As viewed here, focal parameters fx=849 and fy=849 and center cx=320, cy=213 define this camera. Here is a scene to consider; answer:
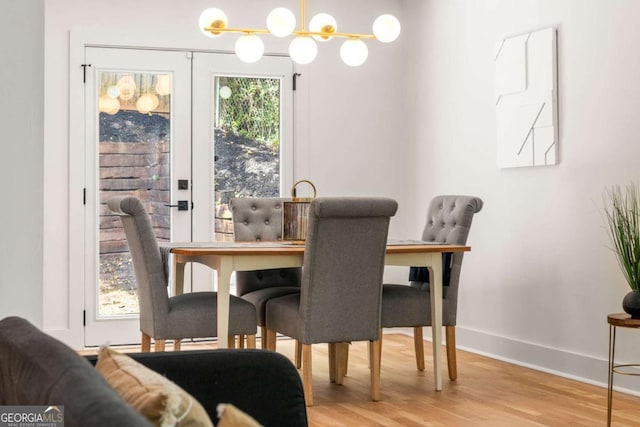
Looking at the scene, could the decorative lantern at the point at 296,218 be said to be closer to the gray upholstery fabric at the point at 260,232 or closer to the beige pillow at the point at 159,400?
the gray upholstery fabric at the point at 260,232

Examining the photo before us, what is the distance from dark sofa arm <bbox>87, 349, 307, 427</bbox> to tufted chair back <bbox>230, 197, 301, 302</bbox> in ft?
11.0

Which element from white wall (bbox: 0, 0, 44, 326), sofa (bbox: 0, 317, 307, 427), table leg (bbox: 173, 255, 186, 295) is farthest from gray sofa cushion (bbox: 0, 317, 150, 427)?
table leg (bbox: 173, 255, 186, 295)

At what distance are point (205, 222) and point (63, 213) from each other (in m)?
→ 1.02

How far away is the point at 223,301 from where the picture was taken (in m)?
4.10

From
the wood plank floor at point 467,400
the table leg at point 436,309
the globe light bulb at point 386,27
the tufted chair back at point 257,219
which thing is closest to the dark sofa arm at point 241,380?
the wood plank floor at point 467,400

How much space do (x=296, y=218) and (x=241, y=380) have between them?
2.83 metres

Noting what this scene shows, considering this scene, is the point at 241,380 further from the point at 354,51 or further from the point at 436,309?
the point at 354,51

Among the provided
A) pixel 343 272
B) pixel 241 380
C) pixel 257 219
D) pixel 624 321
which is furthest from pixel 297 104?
pixel 241 380

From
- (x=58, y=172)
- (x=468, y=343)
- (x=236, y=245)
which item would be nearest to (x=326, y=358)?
(x=468, y=343)

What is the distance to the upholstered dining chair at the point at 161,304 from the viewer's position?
409 centimetres

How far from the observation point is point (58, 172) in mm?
6043

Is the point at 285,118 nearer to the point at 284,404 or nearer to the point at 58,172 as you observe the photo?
the point at 58,172

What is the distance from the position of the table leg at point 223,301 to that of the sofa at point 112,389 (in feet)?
7.26

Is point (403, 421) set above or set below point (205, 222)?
below
